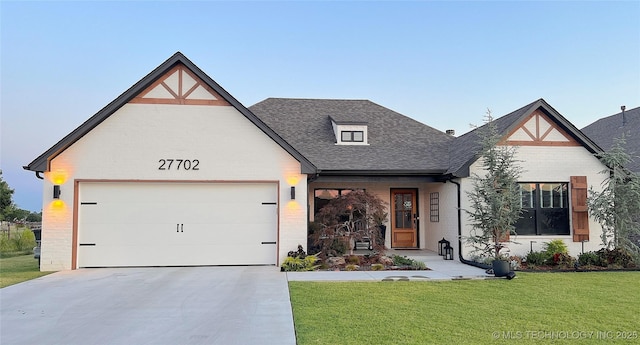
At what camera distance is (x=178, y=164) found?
1128 cm

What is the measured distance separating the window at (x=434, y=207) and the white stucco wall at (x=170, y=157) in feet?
17.1

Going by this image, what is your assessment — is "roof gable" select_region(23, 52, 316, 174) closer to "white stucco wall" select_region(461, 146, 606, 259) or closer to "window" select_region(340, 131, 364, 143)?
"window" select_region(340, 131, 364, 143)

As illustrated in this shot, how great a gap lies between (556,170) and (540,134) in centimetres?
123

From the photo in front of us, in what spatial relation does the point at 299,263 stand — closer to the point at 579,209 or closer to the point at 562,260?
the point at 562,260

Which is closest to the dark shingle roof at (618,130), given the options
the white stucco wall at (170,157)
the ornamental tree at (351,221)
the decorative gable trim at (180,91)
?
the ornamental tree at (351,221)

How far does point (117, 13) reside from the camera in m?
13.4

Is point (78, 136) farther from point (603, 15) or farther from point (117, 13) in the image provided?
point (603, 15)

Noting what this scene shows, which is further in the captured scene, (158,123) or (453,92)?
(453,92)

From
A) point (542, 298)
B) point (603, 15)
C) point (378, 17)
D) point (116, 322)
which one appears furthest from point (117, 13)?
point (603, 15)

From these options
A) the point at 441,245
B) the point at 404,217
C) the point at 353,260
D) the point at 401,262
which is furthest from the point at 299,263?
the point at 404,217

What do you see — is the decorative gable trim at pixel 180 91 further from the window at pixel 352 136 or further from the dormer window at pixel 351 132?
the window at pixel 352 136

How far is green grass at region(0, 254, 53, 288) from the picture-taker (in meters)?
9.36

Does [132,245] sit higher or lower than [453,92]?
lower

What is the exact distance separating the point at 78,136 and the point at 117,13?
502 centimetres
